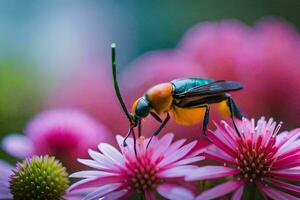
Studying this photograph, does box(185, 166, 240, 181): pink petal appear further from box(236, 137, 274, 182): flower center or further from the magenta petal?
the magenta petal

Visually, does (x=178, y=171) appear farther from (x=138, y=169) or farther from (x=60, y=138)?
(x=60, y=138)

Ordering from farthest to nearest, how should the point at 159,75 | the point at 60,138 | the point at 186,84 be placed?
the point at 159,75 < the point at 60,138 < the point at 186,84

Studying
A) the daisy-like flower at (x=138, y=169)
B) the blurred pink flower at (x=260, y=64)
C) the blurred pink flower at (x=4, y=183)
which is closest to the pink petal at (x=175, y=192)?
the daisy-like flower at (x=138, y=169)

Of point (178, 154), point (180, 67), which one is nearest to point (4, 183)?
point (178, 154)

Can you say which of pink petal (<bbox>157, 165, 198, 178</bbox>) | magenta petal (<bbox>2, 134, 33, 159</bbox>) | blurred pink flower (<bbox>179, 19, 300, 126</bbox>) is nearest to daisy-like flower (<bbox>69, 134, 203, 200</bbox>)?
pink petal (<bbox>157, 165, 198, 178</bbox>)

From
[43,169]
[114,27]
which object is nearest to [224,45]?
[43,169]
